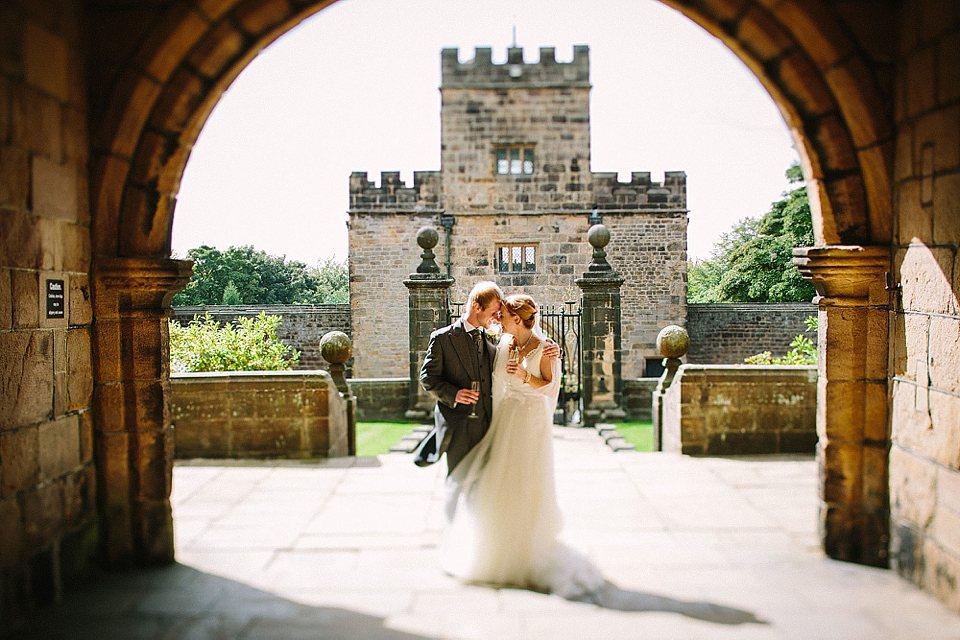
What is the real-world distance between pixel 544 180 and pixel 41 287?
14832 millimetres

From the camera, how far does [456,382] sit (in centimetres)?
371

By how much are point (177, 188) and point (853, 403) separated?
3760 millimetres

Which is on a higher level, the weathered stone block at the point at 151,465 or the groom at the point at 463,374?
the groom at the point at 463,374

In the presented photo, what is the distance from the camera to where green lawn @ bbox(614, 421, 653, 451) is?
8016 mm

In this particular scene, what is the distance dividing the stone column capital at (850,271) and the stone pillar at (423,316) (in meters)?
6.53

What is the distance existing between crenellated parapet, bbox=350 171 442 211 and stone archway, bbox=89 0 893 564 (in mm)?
13682

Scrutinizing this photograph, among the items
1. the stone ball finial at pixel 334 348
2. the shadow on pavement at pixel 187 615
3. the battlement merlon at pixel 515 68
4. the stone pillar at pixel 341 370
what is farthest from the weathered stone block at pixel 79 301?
the battlement merlon at pixel 515 68

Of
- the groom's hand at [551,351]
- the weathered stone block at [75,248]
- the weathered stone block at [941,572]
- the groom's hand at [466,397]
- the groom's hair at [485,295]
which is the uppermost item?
the weathered stone block at [75,248]

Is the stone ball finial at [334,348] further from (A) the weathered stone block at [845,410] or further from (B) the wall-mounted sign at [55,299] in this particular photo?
(A) the weathered stone block at [845,410]

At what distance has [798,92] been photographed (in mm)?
3436

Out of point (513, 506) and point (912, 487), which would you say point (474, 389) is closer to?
point (513, 506)

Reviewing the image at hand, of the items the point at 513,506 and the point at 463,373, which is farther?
the point at 463,373

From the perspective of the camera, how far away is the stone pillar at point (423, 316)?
971cm

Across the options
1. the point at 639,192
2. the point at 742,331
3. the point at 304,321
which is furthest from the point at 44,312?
the point at 742,331
